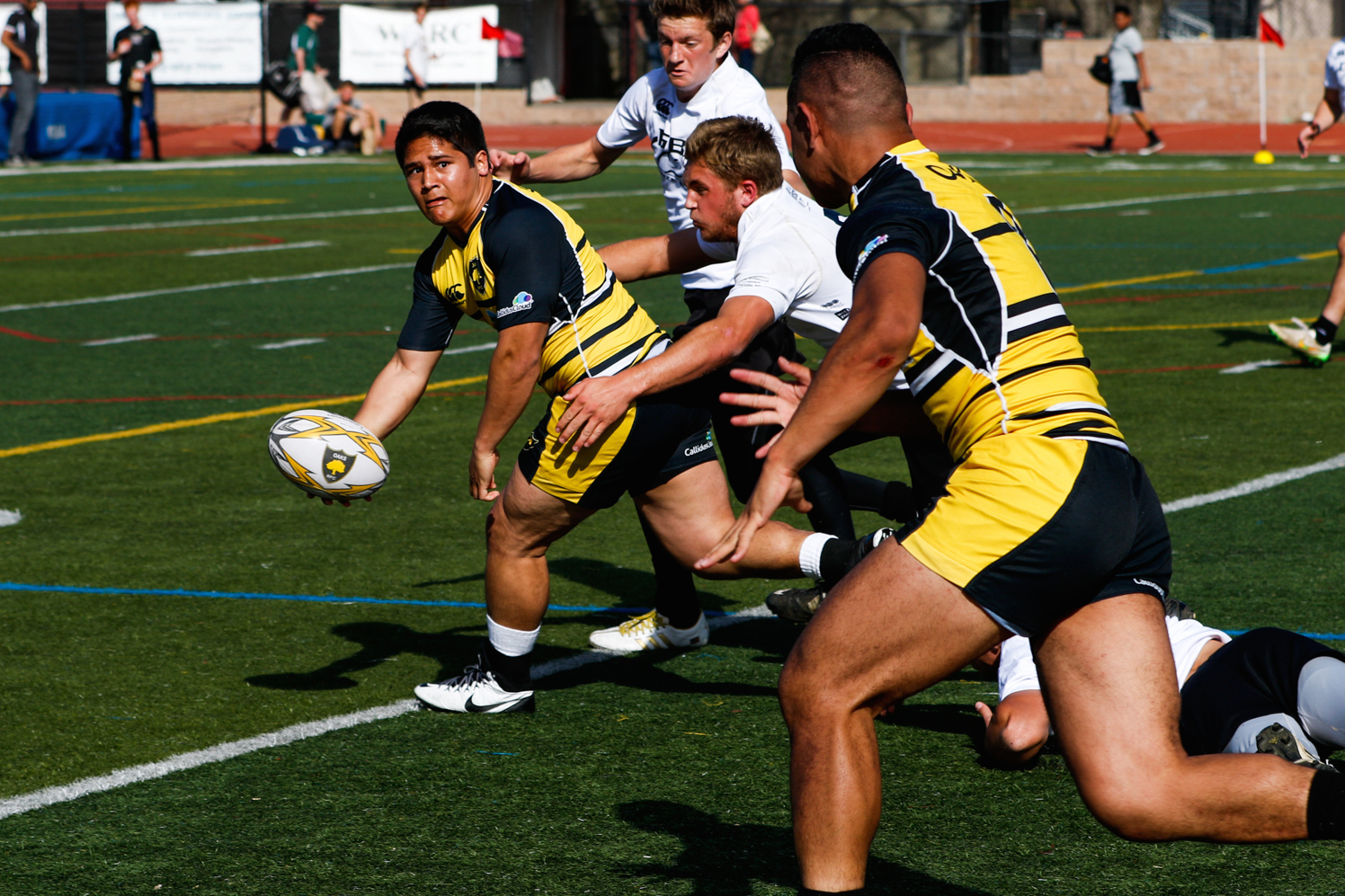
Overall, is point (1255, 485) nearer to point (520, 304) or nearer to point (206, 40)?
point (520, 304)

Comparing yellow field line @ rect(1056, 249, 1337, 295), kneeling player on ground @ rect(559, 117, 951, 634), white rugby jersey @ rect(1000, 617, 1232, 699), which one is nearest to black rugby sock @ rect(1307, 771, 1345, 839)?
white rugby jersey @ rect(1000, 617, 1232, 699)

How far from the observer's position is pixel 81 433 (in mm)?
10297

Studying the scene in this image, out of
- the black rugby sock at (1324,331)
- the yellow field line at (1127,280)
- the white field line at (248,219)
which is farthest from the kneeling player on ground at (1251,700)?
the white field line at (248,219)

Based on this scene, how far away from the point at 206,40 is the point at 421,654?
3697 cm

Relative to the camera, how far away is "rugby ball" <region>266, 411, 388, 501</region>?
5.47 metres

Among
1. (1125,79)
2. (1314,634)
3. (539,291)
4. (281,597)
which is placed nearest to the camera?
(539,291)

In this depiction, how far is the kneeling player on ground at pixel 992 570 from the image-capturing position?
356 centimetres

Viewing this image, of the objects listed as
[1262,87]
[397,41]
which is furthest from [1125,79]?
[397,41]

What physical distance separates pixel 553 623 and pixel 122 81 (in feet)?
94.4

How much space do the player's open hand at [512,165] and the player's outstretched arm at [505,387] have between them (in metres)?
1.00

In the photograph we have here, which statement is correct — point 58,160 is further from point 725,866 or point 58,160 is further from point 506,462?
point 725,866

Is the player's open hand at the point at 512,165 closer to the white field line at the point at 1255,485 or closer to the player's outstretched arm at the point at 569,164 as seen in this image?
the player's outstretched arm at the point at 569,164

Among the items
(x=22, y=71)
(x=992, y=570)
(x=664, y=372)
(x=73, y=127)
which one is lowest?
(x=992, y=570)

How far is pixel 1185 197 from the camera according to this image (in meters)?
25.7
